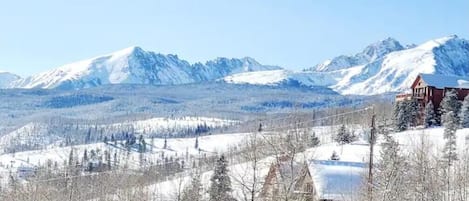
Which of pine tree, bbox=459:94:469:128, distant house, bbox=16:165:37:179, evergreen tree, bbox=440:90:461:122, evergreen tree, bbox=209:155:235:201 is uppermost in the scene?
evergreen tree, bbox=440:90:461:122

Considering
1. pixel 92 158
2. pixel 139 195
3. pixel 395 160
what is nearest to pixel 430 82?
pixel 139 195

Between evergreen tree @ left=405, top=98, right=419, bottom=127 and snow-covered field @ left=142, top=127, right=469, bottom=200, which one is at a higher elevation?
evergreen tree @ left=405, top=98, right=419, bottom=127

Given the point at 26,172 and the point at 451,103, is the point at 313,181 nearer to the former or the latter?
the point at 451,103

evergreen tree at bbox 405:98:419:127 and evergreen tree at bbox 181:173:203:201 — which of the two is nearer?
evergreen tree at bbox 181:173:203:201

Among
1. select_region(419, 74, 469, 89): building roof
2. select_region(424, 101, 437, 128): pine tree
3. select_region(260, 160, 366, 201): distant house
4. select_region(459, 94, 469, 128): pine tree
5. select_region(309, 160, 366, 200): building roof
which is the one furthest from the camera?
select_region(419, 74, 469, 89): building roof

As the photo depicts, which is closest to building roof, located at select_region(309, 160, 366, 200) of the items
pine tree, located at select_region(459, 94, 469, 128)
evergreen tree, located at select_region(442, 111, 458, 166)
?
evergreen tree, located at select_region(442, 111, 458, 166)

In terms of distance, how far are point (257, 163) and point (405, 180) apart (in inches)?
296

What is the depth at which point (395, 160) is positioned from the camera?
25.6m

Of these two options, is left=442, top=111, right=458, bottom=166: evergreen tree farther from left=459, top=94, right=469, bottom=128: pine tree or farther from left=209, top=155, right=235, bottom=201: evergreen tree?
left=209, top=155, right=235, bottom=201: evergreen tree

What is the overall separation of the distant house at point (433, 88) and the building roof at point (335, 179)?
4606 centimetres

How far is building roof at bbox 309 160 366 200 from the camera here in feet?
141

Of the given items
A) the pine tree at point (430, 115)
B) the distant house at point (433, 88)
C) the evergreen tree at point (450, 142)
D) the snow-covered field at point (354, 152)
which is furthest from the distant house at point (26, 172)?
the distant house at point (433, 88)

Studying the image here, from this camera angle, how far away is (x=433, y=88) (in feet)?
301

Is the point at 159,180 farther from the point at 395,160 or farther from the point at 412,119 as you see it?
→ the point at 395,160
